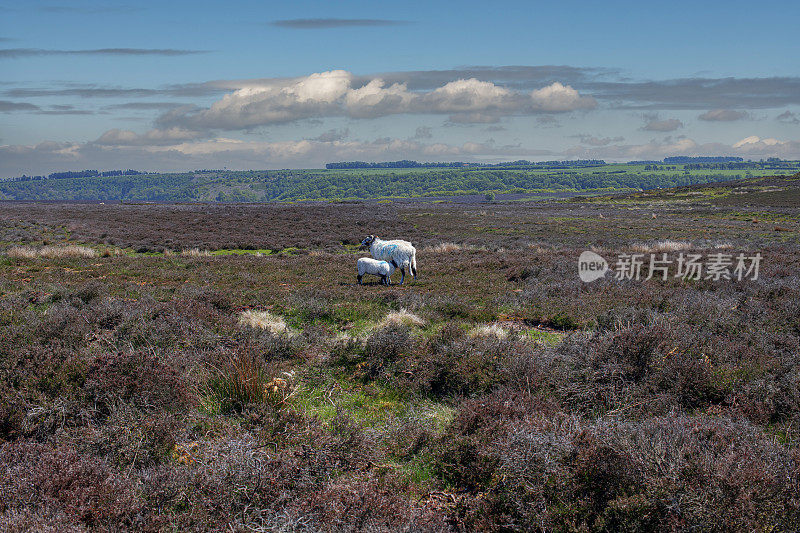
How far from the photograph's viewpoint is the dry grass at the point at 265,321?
29.0ft

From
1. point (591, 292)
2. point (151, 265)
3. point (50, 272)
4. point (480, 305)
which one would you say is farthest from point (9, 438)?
point (151, 265)

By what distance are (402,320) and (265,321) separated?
278cm

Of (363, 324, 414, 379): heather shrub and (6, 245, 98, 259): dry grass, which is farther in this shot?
(6, 245, 98, 259): dry grass

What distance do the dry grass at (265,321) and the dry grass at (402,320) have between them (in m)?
1.90

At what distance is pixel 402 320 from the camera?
32.0 feet

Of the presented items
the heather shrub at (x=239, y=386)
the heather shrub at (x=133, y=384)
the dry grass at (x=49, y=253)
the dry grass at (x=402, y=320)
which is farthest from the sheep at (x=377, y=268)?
the dry grass at (x=49, y=253)

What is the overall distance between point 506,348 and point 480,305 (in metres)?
4.61

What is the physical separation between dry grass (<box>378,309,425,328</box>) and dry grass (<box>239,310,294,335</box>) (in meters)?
1.90

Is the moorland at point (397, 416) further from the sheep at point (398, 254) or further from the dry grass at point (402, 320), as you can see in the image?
the sheep at point (398, 254)

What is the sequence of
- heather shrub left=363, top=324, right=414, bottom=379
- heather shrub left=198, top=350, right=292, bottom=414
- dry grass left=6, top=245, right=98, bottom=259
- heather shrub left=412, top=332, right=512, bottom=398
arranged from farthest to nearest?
dry grass left=6, top=245, right=98, bottom=259 < heather shrub left=363, top=324, right=414, bottom=379 < heather shrub left=412, top=332, right=512, bottom=398 < heather shrub left=198, top=350, right=292, bottom=414

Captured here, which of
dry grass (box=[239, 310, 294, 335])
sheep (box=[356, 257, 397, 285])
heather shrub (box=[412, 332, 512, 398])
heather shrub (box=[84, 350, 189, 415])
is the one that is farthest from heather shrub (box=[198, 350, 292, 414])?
sheep (box=[356, 257, 397, 285])

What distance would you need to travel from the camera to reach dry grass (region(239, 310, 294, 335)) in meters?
8.84

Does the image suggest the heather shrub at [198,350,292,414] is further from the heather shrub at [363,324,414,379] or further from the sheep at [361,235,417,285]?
the sheep at [361,235,417,285]

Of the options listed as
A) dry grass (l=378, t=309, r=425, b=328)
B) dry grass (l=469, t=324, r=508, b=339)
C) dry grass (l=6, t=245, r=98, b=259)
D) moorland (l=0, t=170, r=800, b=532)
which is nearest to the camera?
moorland (l=0, t=170, r=800, b=532)
